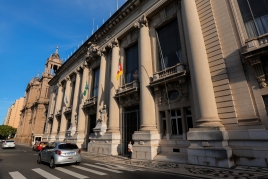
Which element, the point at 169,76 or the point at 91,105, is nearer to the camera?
the point at 169,76

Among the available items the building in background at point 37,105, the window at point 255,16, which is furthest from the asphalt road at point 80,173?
the building in background at point 37,105

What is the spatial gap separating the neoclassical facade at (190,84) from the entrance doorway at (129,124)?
0.11 metres

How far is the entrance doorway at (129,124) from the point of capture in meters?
16.7

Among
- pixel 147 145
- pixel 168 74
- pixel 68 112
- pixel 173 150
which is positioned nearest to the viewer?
pixel 173 150

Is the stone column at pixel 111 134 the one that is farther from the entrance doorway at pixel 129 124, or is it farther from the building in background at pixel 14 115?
the building in background at pixel 14 115

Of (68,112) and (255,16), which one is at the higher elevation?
(255,16)

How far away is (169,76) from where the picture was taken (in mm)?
13180

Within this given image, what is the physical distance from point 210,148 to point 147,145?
513cm

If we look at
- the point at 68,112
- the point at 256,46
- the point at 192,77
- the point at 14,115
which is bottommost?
the point at 192,77

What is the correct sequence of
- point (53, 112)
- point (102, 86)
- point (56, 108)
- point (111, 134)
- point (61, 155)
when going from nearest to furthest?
point (61, 155) → point (111, 134) → point (102, 86) → point (56, 108) → point (53, 112)

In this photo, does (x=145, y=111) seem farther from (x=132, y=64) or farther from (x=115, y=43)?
(x=115, y=43)

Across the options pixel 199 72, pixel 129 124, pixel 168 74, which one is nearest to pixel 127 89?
pixel 129 124

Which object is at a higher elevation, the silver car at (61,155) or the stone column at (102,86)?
the stone column at (102,86)

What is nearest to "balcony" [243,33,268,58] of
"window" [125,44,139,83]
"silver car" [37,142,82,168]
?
"window" [125,44,139,83]
